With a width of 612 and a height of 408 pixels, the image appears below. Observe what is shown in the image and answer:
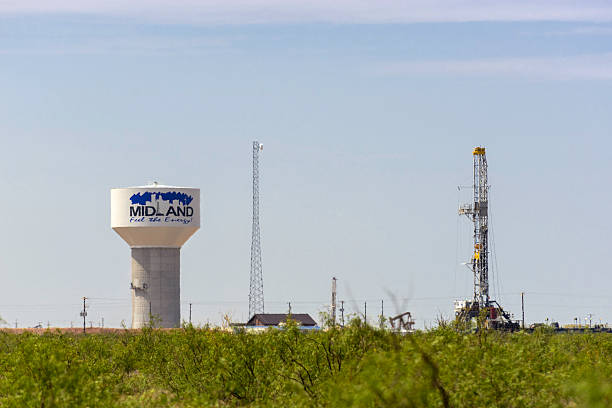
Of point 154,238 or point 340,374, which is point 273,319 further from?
point 340,374

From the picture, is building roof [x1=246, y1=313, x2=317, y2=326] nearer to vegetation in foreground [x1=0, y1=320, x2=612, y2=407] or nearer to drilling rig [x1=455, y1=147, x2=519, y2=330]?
drilling rig [x1=455, y1=147, x2=519, y2=330]

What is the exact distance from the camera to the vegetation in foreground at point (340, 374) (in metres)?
20.8

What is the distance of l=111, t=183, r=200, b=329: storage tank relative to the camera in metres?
118

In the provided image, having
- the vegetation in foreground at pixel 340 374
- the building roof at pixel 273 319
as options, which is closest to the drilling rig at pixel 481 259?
the building roof at pixel 273 319

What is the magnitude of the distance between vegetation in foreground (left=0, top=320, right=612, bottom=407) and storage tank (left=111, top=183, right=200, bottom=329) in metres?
73.1

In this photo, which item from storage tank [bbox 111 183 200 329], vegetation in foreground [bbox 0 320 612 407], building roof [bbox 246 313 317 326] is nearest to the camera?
vegetation in foreground [bbox 0 320 612 407]

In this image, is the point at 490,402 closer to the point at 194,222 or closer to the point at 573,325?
the point at 194,222

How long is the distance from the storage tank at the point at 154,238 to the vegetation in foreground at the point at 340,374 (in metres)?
73.1

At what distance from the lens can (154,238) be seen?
387 ft

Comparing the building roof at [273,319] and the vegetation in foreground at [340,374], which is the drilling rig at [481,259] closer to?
the building roof at [273,319]

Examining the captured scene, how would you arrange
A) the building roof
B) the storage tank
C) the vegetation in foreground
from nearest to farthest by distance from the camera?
1. the vegetation in foreground
2. the storage tank
3. the building roof

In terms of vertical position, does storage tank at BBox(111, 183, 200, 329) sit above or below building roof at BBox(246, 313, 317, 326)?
above

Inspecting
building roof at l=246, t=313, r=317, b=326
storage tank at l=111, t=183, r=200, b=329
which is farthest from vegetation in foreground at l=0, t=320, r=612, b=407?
building roof at l=246, t=313, r=317, b=326

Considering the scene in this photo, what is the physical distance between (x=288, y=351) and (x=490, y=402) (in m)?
12.0
